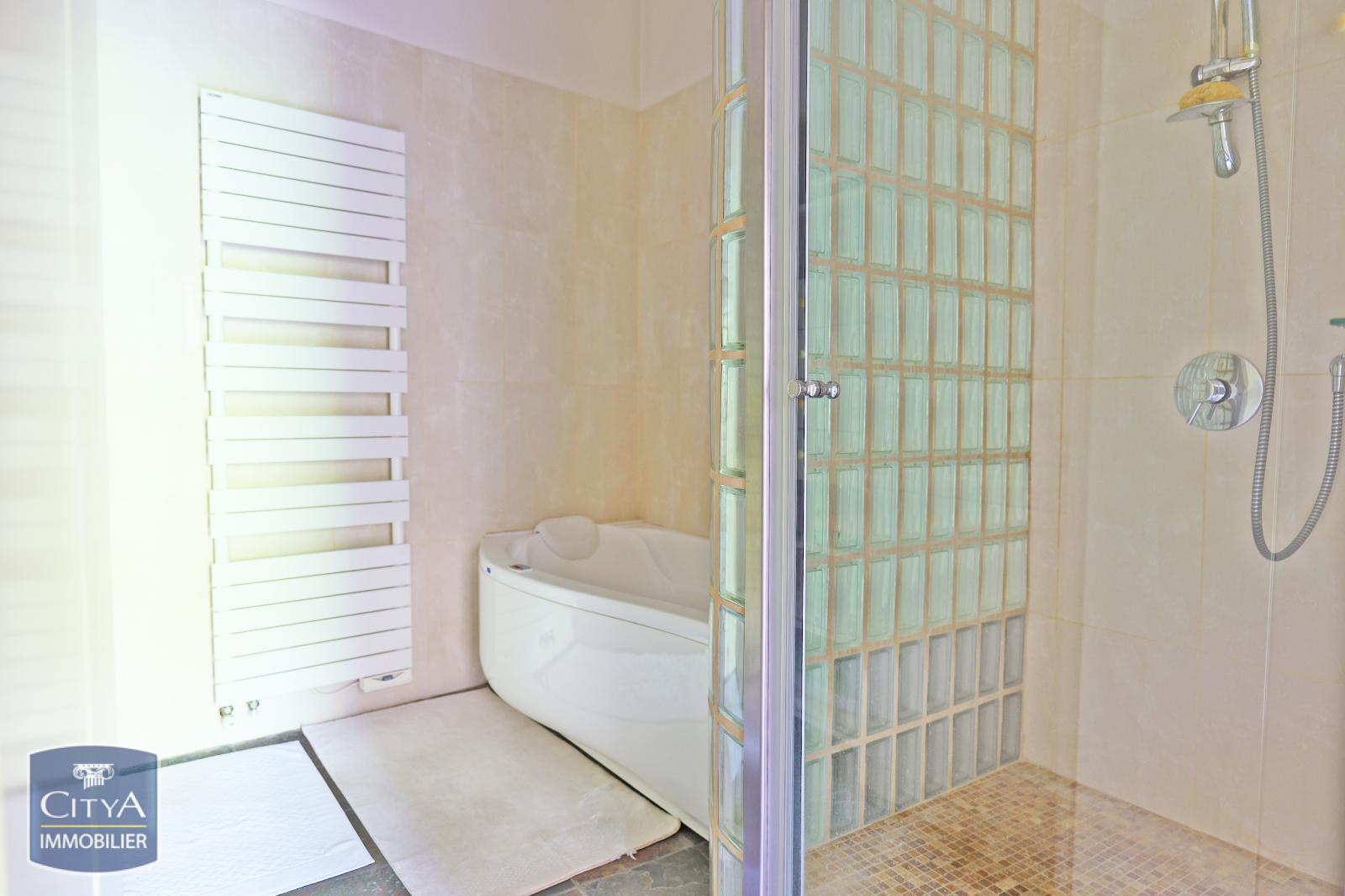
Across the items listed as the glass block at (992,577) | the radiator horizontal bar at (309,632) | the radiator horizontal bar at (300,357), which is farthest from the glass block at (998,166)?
the radiator horizontal bar at (309,632)

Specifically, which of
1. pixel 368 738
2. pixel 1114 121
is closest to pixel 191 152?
pixel 368 738

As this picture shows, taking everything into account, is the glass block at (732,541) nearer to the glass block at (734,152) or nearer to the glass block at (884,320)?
the glass block at (884,320)

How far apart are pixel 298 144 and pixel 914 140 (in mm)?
2009

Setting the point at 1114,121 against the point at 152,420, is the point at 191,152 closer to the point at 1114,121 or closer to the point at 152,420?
the point at 152,420

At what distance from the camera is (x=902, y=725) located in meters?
1.11

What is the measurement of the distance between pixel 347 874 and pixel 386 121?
2.18 m

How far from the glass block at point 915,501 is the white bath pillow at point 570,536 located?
72.2 inches

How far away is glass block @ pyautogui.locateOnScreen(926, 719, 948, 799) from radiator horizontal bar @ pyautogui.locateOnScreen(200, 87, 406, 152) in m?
2.36

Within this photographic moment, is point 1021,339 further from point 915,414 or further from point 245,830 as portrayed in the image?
point 245,830

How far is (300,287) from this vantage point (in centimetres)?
236

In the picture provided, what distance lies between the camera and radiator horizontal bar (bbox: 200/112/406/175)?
7.27ft

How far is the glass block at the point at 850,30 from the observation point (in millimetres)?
1140

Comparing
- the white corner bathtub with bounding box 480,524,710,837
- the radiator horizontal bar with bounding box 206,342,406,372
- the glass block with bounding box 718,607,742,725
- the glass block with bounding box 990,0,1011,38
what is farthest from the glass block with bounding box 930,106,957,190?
the radiator horizontal bar with bounding box 206,342,406,372

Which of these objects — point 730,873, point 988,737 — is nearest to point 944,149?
point 988,737
